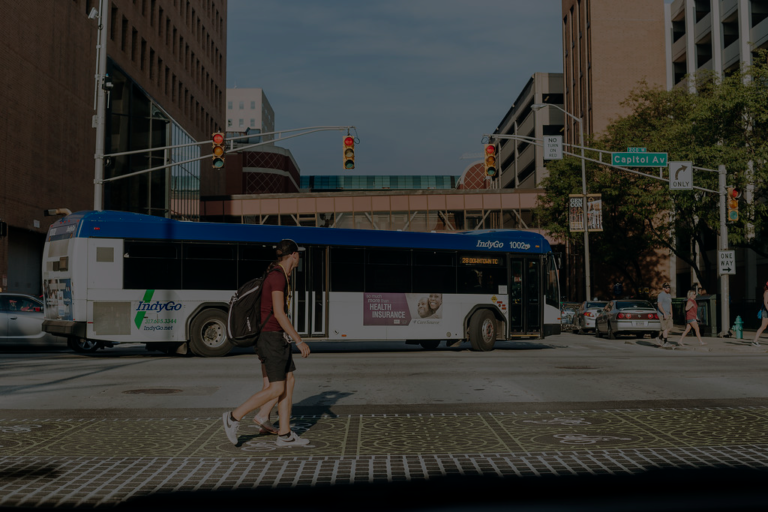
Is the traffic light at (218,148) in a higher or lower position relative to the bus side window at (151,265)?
higher

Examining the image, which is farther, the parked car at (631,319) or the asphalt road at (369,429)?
the parked car at (631,319)

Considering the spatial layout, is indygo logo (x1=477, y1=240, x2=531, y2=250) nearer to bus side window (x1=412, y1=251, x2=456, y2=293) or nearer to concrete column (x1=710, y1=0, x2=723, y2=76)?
bus side window (x1=412, y1=251, x2=456, y2=293)

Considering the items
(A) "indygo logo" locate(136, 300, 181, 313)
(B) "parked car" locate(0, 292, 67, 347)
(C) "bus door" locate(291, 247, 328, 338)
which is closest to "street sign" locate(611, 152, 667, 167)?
(C) "bus door" locate(291, 247, 328, 338)

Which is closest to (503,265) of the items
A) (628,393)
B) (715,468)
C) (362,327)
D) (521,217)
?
(362,327)

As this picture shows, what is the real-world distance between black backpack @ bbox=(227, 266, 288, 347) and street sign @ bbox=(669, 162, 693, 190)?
75.3ft

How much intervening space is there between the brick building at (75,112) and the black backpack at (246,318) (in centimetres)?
2052

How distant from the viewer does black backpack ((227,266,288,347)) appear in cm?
690

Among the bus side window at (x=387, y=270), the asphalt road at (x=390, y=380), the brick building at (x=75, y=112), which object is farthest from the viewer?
the brick building at (x=75, y=112)

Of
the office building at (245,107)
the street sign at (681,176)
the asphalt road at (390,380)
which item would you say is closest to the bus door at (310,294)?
the asphalt road at (390,380)

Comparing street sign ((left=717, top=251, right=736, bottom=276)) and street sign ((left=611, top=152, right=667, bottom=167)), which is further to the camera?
street sign ((left=611, top=152, right=667, bottom=167))

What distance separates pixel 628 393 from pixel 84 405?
23.5 feet

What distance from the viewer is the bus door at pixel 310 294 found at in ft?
61.5

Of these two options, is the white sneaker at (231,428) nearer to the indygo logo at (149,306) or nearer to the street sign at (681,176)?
the indygo logo at (149,306)

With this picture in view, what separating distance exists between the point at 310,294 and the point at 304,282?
32cm
